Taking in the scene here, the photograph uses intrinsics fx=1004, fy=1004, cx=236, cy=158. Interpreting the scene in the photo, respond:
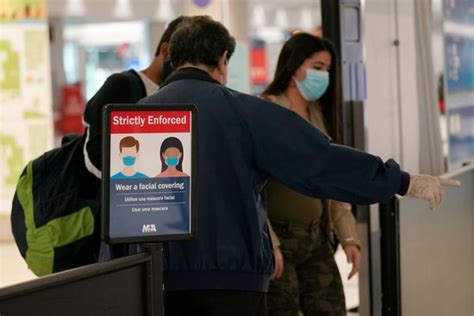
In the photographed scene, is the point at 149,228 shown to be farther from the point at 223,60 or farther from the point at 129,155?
the point at 223,60

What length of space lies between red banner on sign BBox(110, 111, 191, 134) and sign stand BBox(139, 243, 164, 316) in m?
0.27

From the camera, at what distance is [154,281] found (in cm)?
228

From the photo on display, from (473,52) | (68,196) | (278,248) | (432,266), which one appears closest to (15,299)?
(68,196)

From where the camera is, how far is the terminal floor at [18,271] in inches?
283

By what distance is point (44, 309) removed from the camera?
79.2 inches

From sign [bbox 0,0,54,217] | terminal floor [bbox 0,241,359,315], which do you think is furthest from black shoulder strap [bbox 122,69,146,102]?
sign [bbox 0,0,54,217]

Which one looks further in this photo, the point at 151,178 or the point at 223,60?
the point at 223,60

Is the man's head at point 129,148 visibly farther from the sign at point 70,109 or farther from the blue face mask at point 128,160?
the sign at point 70,109

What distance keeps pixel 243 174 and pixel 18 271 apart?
5755mm

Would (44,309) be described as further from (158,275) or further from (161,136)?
(161,136)

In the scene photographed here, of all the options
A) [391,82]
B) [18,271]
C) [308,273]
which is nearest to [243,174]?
[308,273]

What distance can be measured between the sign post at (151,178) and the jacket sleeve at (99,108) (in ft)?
3.59

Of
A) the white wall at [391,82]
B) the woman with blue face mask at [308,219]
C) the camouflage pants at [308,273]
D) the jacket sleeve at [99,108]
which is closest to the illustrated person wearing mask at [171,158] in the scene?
the jacket sleeve at [99,108]

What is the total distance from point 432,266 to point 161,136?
2622mm
